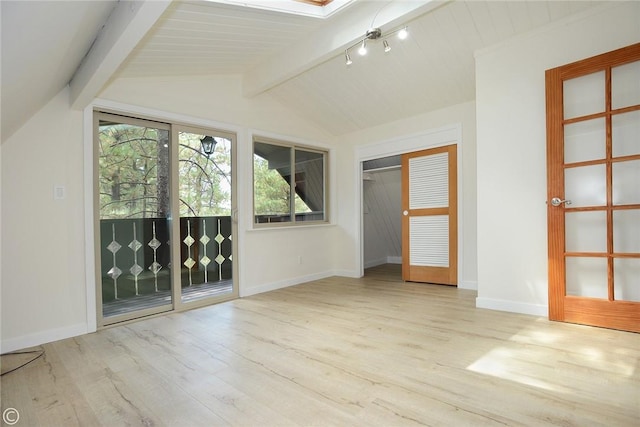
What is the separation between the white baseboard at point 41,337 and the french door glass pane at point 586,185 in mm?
4237

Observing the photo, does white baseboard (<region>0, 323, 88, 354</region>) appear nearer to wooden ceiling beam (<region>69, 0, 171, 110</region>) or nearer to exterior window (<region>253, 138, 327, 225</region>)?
wooden ceiling beam (<region>69, 0, 171, 110</region>)

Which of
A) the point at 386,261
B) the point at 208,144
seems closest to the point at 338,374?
the point at 208,144

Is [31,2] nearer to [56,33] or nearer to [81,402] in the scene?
[56,33]

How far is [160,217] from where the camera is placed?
3248mm

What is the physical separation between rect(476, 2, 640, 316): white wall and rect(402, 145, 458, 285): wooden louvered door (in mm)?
992

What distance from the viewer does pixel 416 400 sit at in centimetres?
161

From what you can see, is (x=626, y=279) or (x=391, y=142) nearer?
(x=626, y=279)

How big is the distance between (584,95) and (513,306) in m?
1.91

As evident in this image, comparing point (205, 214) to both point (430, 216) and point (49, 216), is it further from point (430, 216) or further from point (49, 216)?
point (430, 216)

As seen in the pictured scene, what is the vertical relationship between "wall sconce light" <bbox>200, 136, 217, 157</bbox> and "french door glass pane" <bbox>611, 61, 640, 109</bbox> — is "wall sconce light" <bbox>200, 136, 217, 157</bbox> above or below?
below

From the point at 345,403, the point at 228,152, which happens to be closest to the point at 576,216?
the point at 345,403

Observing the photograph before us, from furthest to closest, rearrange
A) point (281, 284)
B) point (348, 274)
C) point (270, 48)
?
point (348, 274)
point (281, 284)
point (270, 48)

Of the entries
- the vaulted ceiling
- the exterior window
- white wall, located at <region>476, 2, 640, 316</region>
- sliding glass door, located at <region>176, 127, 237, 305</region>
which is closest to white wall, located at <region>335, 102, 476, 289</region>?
the vaulted ceiling

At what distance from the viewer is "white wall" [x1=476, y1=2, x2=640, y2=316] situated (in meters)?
2.78
